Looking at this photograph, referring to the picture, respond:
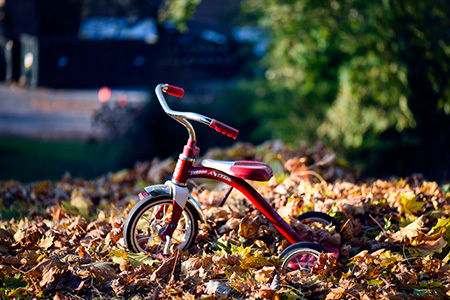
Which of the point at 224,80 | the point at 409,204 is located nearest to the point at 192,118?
the point at 409,204

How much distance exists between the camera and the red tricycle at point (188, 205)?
3037 mm

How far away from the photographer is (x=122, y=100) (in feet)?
30.2

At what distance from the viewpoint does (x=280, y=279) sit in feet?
9.53

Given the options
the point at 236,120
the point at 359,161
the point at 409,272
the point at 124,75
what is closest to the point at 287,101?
the point at 236,120

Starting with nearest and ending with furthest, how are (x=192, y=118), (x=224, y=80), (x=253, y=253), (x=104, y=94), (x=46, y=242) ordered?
(x=192, y=118)
(x=253, y=253)
(x=46, y=242)
(x=104, y=94)
(x=224, y=80)

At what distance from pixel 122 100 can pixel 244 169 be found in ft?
21.3

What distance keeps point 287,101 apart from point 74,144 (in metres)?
4.31

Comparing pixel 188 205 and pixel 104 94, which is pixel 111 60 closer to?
pixel 104 94

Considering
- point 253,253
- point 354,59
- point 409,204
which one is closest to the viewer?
point 253,253

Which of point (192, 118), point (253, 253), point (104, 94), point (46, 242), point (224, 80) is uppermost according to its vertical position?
point (192, 118)

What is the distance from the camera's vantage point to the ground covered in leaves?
286 cm

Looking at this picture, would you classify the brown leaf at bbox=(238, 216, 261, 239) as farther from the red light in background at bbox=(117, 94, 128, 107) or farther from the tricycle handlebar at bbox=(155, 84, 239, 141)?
the red light in background at bbox=(117, 94, 128, 107)

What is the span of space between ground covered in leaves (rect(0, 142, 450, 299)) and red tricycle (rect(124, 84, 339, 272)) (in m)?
0.11

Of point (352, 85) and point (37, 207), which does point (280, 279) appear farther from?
point (352, 85)
